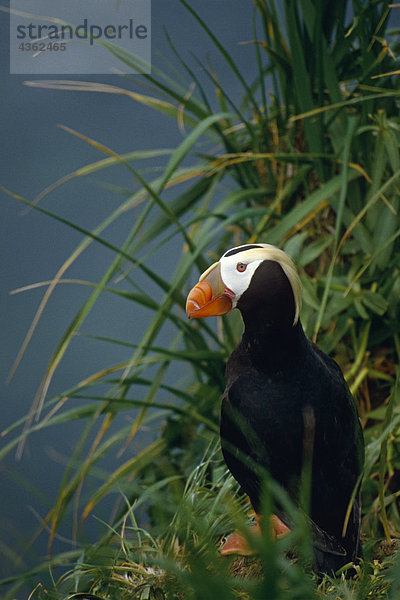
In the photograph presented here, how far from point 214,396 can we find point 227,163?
0.44m

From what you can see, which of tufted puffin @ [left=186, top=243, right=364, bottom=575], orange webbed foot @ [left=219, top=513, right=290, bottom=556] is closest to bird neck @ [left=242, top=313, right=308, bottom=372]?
tufted puffin @ [left=186, top=243, right=364, bottom=575]

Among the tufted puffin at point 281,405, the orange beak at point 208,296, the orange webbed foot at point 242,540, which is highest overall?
the orange beak at point 208,296

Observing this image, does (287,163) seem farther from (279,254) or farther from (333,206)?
(279,254)

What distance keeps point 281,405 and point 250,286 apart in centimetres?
14

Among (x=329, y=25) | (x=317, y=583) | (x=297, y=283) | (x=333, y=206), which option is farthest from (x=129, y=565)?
(x=329, y=25)

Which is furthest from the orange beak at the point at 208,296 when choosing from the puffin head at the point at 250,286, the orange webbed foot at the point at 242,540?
the orange webbed foot at the point at 242,540

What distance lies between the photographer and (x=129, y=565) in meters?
0.66

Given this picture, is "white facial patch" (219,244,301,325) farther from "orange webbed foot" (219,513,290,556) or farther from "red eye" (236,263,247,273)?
"orange webbed foot" (219,513,290,556)

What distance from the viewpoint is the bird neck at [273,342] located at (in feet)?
2.26

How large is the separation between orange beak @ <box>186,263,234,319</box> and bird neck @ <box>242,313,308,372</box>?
0.11 ft

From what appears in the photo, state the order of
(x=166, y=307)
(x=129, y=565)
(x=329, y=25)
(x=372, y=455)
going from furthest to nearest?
(x=329, y=25), (x=166, y=307), (x=372, y=455), (x=129, y=565)

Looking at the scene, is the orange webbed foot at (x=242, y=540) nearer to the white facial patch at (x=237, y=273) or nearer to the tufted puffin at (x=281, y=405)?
the tufted puffin at (x=281, y=405)

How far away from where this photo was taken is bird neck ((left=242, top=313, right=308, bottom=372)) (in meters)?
0.69

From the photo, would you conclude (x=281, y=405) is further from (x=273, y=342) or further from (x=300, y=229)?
(x=300, y=229)
